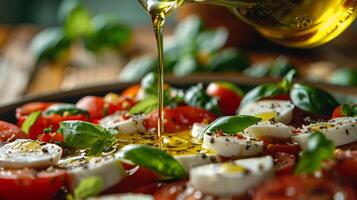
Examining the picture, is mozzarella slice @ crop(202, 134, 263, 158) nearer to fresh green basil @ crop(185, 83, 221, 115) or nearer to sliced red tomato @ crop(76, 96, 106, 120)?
fresh green basil @ crop(185, 83, 221, 115)

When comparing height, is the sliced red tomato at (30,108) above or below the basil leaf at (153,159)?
below

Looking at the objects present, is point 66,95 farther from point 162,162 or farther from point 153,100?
point 162,162

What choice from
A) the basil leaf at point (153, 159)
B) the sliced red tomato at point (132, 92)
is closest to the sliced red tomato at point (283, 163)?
the basil leaf at point (153, 159)

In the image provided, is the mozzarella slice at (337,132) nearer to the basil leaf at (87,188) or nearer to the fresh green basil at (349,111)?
the fresh green basil at (349,111)

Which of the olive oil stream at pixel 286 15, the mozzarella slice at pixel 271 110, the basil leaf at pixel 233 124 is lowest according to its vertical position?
the mozzarella slice at pixel 271 110

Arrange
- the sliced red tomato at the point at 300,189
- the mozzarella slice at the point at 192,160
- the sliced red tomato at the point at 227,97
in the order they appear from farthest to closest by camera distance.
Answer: the sliced red tomato at the point at 227,97, the mozzarella slice at the point at 192,160, the sliced red tomato at the point at 300,189

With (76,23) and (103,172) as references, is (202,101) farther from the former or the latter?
(76,23)

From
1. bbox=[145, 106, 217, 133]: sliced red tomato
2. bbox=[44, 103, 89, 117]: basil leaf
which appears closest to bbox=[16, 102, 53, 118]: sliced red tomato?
bbox=[44, 103, 89, 117]: basil leaf

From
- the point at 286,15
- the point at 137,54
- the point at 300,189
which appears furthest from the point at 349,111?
the point at 137,54
